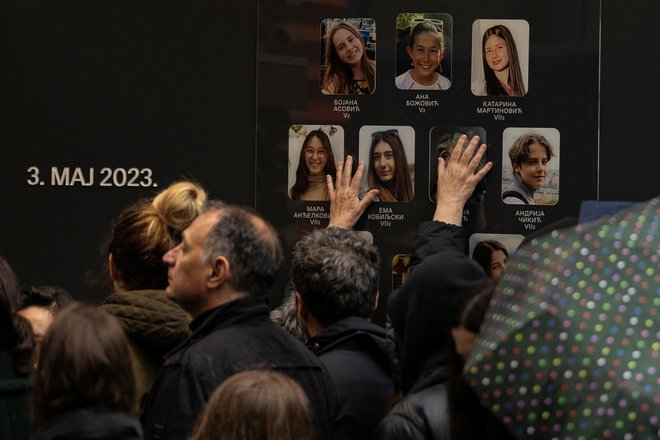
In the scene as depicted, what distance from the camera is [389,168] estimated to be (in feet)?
12.3

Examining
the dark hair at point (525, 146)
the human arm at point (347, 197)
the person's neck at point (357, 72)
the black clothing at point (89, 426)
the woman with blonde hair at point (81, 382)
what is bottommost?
the black clothing at point (89, 426)

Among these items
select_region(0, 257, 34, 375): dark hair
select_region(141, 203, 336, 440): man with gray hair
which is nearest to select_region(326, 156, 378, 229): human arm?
select_region(141, 203, 336, 440): man with gray hair

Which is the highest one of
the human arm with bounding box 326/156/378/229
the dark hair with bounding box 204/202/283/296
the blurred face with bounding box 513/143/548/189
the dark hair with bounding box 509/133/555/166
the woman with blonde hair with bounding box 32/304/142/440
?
the dark hair with bounding box 509/133/555/166

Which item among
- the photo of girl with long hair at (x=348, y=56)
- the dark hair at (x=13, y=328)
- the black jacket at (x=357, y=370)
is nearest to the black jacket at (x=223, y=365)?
the black jacket at (x=357, y=370)

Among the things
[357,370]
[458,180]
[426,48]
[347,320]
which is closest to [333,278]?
[347,320]

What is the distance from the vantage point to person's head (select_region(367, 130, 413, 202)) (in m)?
3.74

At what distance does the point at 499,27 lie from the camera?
145 inches

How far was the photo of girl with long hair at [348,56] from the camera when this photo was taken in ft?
12.3

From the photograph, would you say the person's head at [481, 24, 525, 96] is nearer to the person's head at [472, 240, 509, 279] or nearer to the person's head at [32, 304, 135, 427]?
the person's head at [472, 240, 509, 279]

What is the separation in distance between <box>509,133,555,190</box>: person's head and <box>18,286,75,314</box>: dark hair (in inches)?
64.2

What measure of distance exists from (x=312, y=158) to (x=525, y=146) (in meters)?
0.75

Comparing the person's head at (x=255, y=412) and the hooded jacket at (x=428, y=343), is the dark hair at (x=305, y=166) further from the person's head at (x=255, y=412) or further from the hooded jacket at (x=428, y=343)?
the person's head at (x=255, y=412)

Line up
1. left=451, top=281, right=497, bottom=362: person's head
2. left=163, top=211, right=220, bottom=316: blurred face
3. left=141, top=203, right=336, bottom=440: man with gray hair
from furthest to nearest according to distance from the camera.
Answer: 1. left=163, top=211, right=220, bottom=316: blurred face
2. left=141, top=203, right=336, bottom=440: man with gray hair
3. left=451, top=281, right=497, bottom=362: person's head

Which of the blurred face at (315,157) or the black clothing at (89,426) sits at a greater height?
the blurred face at (315,157)
